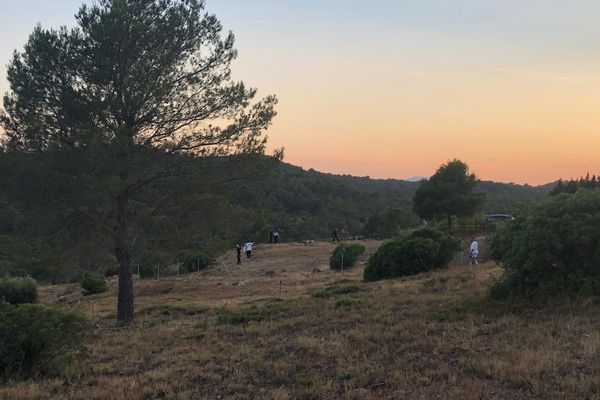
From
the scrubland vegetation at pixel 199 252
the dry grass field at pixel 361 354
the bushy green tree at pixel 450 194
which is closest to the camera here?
the dry grass field at pixel 361 354

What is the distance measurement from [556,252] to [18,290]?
77.5 feet

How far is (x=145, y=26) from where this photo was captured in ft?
43.9

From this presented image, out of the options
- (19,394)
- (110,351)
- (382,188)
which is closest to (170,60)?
(110,351)

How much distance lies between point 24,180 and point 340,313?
26.3 feet

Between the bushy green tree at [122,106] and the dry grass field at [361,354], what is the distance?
3594 mm

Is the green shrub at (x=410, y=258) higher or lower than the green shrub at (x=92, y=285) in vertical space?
higher

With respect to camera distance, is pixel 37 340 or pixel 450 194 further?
pixel 450 194

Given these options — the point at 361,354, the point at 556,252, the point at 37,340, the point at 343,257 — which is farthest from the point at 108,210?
the point at 343,257

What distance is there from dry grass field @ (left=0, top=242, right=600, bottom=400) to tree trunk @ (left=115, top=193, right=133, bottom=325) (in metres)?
1.90

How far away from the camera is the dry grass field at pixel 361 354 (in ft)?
17.9

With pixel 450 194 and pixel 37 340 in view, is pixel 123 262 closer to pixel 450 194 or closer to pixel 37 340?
pixel 37 340

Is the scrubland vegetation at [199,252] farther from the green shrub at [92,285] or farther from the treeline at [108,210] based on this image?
the green shrub at [92,285]

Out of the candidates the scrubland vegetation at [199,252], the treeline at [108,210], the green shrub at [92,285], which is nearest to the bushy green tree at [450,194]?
the scrubland vegetation at [199,252]

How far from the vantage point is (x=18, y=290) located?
24641mm
